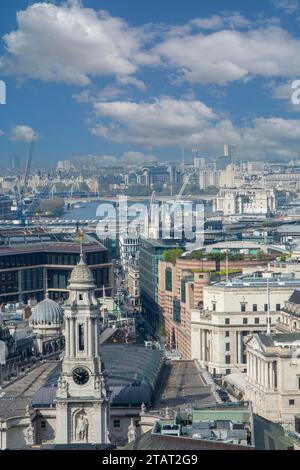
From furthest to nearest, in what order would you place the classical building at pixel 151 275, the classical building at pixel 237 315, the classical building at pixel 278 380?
the classical building at pixel 151 275 → the classical building at pixel 237 315 → the classical building at pixel 278 380

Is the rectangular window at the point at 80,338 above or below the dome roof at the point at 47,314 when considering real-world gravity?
above

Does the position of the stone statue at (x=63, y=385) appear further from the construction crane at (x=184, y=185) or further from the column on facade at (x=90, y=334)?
the construction crane at (x=184, y=185)

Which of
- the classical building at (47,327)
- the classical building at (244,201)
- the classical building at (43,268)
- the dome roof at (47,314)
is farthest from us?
the classical building at (244,201)

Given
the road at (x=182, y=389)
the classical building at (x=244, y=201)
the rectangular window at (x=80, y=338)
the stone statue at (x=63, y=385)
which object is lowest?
the road at (x=182, y=389)

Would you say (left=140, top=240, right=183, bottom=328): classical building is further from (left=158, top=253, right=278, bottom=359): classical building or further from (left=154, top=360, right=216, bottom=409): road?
(left=154, top=360, right=216, bottom=409): road

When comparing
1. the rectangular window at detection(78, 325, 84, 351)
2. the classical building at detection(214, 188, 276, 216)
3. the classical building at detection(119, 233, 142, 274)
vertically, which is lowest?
the rectangular window at detection(78, 325, 84, 351)

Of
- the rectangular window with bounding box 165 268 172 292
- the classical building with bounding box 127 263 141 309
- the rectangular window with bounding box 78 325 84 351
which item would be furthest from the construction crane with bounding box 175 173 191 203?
the rectangular window with bounding box 78 325 84 351

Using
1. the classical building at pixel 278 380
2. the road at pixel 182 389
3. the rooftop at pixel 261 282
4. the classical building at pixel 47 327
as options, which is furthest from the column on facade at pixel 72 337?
the rooftop at pixel 261 282
